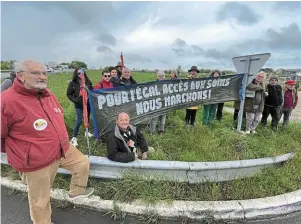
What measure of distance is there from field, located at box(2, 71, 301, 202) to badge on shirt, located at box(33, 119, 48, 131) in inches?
52.6

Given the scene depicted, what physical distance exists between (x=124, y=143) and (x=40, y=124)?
1.43 m

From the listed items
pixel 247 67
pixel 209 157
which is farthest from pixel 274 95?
pixel 209 157

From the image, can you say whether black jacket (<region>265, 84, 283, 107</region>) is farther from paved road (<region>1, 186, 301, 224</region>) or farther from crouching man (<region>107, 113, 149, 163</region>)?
crouching man (<region>107, 113, 149, 163</region>)

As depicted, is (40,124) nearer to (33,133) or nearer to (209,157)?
(33,133)

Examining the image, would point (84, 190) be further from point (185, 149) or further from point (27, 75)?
point (185, 149)

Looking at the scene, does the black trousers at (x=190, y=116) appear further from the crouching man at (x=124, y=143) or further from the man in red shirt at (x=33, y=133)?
the man in red shirt at (x=33, y=133)

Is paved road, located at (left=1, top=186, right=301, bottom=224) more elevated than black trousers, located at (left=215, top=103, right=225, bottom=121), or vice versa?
black trousers, located at (left=215, top=103, right=225, bottom=121)

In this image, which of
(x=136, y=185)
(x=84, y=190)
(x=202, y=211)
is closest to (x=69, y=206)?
(x=84, y=190)

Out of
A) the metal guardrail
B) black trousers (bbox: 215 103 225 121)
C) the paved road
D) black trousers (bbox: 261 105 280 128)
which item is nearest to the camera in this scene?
the paved road

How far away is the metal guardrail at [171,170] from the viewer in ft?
11.5

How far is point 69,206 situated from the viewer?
3.33 meters

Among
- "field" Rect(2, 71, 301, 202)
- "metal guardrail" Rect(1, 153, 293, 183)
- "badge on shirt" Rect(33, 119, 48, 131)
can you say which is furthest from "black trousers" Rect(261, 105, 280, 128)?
"badge on shirt" Rect(33, 119, 48, 131)

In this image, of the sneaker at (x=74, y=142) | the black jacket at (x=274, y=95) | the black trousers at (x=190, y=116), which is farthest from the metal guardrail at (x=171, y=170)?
the black jacket at (x=274, y=95)

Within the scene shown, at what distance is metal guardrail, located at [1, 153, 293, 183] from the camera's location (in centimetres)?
351
